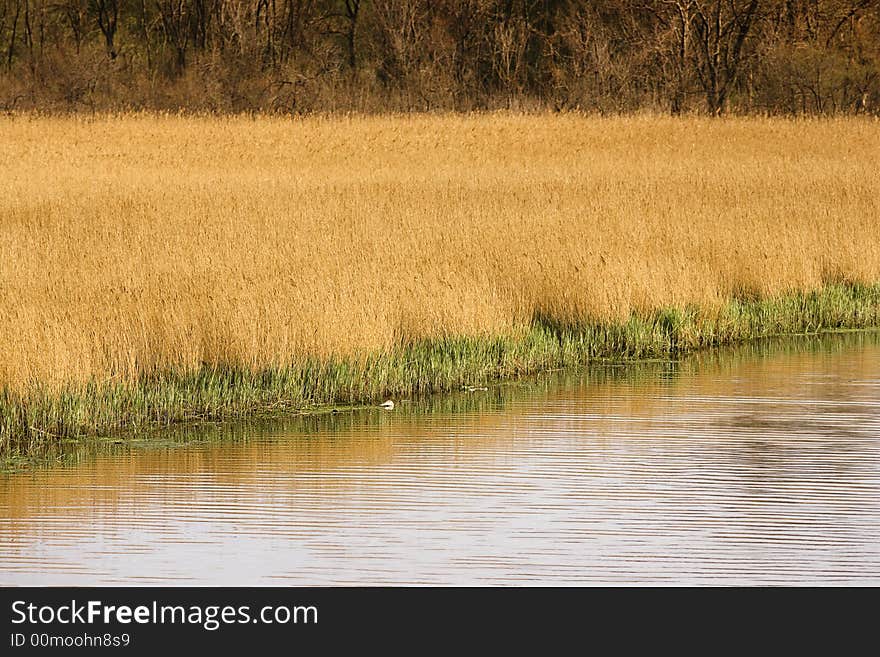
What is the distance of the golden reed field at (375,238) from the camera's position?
10.4 meters

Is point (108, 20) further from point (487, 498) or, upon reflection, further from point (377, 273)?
point (487, 498)

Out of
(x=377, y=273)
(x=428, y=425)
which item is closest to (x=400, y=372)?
(x=428, y=425)

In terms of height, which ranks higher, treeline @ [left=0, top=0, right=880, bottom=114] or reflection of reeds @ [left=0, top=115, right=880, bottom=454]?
treeline @ [left=0, top=0, right=880, bottom=114]

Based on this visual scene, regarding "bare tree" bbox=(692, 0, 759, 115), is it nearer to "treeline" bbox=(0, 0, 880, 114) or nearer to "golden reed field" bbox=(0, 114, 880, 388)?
"treeline" bbox=(0, 0, 880, 114)

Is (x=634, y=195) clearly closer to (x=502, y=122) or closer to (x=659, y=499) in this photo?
(x=659, y=499)

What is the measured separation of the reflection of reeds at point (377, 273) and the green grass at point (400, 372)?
0.06ft

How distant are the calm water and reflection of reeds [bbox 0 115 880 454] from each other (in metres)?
0.61

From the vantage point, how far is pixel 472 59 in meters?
53.4

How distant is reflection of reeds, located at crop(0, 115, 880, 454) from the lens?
9844mm

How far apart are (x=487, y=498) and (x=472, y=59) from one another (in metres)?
46.8

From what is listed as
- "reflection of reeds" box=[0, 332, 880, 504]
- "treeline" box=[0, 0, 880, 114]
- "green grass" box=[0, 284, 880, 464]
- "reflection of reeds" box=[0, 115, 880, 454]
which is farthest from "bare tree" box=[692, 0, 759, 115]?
"reflection of reeds" box=[0, 332, 880, 504]

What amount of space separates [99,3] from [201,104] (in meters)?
13.8

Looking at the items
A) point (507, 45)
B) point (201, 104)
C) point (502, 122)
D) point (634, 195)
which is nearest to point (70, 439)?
point (634, 195)

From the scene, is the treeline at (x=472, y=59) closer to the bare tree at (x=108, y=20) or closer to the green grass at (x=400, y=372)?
the bare tree at (x=108, y=20)
